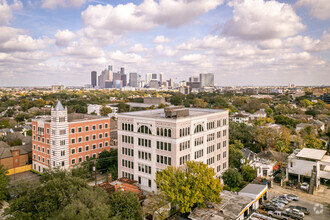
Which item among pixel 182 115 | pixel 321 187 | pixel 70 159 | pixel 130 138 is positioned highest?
pixel 182 115

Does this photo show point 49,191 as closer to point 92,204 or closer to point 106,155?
point 92,204

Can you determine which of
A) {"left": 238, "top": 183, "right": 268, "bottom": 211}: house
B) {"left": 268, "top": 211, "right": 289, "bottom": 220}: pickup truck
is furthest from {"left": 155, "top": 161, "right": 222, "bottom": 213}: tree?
{"left": 268, "top": 211, "right": 289, "bottom": 220}: pickup truck

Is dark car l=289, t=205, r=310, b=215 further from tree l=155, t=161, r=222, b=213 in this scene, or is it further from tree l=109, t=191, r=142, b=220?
tree l=109, t=191, r=142, b=220

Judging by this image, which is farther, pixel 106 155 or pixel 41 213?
pixel 106 155

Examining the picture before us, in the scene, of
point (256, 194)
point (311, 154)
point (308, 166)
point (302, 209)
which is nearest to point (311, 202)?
point (302, 209)

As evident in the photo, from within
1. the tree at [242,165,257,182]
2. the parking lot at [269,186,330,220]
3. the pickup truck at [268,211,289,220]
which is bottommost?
the parking lot at [269,186,330,220]

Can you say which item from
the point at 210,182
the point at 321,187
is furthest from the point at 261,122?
the point at 210,182

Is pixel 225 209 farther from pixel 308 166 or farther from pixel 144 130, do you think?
pixel 308 166
